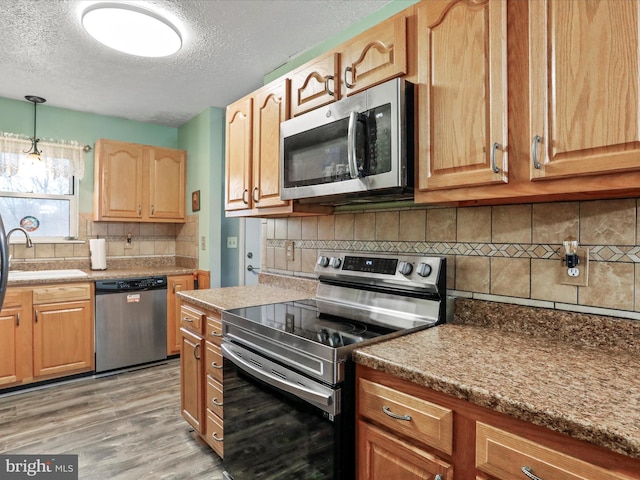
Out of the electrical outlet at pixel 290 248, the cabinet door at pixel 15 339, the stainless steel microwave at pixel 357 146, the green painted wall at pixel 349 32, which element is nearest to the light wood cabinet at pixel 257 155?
the stainless steel microwave at pixel 357 146

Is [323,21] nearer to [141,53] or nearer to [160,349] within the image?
[141,53]

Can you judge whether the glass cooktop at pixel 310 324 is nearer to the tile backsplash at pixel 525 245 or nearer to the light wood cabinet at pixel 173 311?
the tile backsplash at pixel 525 245

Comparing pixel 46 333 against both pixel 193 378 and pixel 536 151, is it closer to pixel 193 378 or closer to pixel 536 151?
pixel 193 378

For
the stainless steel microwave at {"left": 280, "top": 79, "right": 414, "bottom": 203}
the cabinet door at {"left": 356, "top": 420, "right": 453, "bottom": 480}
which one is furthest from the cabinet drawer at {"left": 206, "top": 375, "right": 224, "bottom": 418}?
the stainless steel microwave at {"left": 280, "top": 79, "right": 414, "bottom": 203}

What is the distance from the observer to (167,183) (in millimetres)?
3920

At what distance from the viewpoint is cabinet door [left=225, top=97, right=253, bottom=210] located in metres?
2.27

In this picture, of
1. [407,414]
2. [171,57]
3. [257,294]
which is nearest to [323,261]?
[257,294]

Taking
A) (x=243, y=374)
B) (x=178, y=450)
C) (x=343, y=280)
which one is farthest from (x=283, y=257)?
(x=178, y=450)

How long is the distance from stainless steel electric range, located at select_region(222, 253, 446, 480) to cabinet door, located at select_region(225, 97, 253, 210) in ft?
2.22

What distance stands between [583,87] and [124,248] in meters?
4.06

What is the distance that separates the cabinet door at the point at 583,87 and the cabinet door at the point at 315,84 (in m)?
0.82

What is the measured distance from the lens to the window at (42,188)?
3.33 meters

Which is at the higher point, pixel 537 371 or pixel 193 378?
pixel 537 371

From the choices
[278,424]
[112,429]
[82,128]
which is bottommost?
[112,429]
